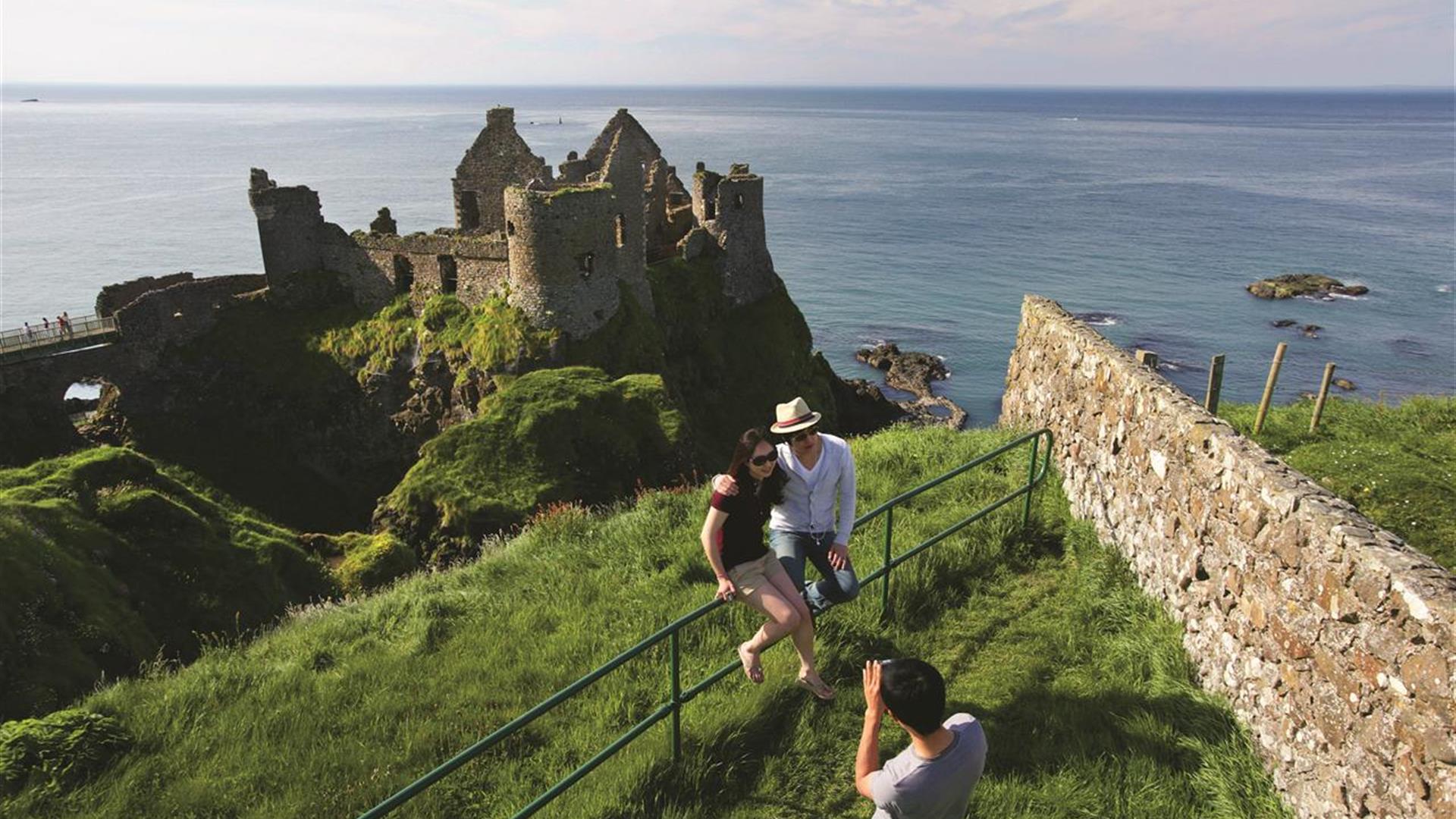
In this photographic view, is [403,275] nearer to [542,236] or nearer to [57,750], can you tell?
[542,236]

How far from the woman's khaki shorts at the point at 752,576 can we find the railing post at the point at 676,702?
29.5 inches

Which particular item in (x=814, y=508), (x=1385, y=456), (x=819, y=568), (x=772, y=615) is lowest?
(x=1385, y=456)

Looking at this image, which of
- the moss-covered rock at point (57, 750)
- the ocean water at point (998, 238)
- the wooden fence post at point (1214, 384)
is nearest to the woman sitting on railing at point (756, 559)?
the moss-covered rock at point (57, 750)

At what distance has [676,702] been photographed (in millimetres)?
6707

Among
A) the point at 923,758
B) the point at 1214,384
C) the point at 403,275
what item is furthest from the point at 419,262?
the point at 923,758

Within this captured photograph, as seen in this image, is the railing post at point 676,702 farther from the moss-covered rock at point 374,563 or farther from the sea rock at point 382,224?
the sea rock at point 382,224

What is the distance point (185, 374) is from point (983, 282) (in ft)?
202

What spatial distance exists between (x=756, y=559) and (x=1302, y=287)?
3082 inches

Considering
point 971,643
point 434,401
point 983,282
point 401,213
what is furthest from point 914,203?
point 971,643

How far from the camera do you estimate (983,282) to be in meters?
77.8

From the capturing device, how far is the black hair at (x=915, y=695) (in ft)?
15.2

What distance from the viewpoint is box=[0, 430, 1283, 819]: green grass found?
22.1 feet

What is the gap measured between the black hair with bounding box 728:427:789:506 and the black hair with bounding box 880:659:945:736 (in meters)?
2.29

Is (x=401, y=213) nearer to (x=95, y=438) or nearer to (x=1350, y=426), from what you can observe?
(x=95, y=438)
